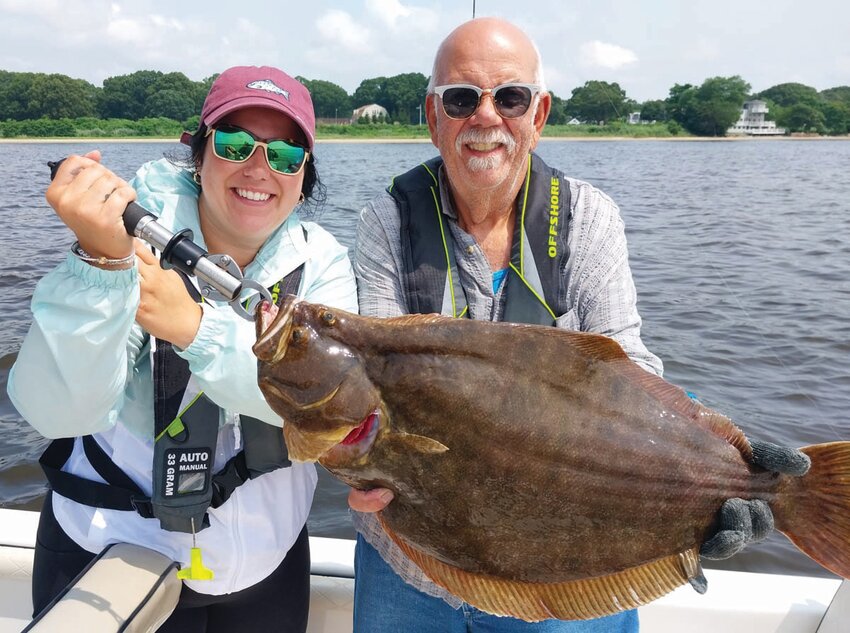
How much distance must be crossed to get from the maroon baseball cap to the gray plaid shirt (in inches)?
21.3

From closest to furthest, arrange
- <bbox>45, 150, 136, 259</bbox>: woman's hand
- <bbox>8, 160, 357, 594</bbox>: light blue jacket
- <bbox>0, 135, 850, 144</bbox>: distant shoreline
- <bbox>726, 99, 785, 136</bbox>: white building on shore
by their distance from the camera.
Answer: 1. <bbox>45, 150, 136, 259</bbox>: woman's hand
2. <bbox>8, 160, 357, 594</bbox>: light blue jacket
3. <bbox>0, 135, 850, 144</bbox>: distant shoreline
4. <bbox>726, 99, 785, 136</bbox>: white building on shore

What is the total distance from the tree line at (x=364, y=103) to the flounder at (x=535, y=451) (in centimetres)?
6205

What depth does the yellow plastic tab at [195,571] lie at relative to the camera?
2.87m

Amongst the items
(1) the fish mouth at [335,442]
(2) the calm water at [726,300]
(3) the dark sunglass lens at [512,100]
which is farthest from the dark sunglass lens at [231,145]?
(1) the fish mouth at [335,442]

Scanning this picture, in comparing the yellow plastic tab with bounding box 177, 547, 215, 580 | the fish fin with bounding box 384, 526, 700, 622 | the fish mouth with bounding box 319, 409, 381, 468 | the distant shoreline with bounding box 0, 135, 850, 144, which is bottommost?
the yellow plastic tab with bounding box 177, 547, 215, 580

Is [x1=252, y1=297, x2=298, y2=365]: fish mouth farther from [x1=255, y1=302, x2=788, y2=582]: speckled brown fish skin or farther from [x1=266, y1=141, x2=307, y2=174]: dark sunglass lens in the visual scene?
[x1=266, y1=141, x2=307, y2=174]: dark sunglass lens

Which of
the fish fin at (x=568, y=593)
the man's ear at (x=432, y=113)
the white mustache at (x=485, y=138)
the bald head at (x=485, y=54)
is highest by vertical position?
the bald head at (x=485, y=54)

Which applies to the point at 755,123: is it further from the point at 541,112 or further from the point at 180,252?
the point at 180,252

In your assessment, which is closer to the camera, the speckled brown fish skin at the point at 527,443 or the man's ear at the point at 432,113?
the speckled brown fish skin at the point at 527,443

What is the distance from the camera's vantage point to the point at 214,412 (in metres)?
2.93

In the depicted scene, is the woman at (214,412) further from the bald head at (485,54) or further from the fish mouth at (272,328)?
the bald head at (485,54)

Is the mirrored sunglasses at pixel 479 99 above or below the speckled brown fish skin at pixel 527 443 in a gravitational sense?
above

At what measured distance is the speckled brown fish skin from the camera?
7.24 feet

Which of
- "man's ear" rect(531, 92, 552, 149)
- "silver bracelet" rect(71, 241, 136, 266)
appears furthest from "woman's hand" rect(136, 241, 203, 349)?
"man's ear" rect(531, 92, 552, 149)
